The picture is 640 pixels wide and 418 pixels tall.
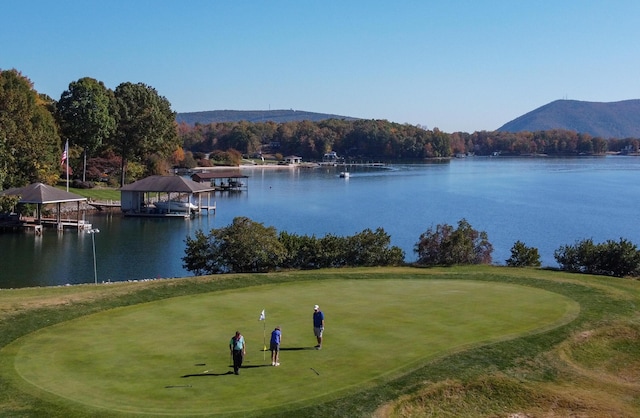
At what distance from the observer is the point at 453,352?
2009 cm

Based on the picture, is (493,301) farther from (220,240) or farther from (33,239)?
(33,239)

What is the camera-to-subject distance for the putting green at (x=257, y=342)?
55.4 ft

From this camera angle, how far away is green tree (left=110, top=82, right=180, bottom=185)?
100688 mm

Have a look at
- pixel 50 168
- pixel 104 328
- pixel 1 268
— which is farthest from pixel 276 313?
pixel 50 168

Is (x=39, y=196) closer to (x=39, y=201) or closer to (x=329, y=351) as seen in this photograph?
(x=39, y=201)

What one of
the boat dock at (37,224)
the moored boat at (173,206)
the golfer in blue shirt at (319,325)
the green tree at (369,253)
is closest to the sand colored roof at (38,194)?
the boat dock at (37,224)

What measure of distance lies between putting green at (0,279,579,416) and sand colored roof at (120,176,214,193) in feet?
170

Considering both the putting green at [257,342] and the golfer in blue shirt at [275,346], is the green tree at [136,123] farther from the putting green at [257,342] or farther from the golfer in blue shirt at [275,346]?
the golfer in blue shirt at [275,346]

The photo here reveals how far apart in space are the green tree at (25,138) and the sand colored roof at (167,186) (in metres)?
10.4

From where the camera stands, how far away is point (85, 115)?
92938 mm

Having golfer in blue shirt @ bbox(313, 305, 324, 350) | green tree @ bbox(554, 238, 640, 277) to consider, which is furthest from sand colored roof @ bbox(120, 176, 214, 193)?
golfer in blue shirt @ bbox(313, 305, 324, 350)

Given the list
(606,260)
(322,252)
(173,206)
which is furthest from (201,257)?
(173,206)

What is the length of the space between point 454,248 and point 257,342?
2255 centimetres

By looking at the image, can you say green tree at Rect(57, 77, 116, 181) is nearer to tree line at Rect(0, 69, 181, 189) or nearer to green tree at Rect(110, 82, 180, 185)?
tree line at Rect(0, 69, 181, 189)
